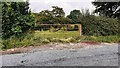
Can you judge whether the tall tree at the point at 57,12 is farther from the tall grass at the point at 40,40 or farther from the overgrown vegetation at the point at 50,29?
the tall grass at the point at 40,40

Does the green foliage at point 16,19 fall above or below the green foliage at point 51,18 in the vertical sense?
above

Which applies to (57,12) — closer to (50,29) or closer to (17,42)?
(50,29)

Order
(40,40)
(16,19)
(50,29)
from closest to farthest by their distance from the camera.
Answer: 1. (40,40)
2. (16,19)
3. (50,29)

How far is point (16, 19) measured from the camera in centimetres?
1381

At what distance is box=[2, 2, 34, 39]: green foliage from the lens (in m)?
13.5

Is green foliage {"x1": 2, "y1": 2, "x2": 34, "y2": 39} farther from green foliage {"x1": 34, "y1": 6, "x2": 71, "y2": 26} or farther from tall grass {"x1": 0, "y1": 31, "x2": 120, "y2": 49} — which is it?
green foliage {"x1": 34, "y1": 6, "x2": 71, "y2": 26}

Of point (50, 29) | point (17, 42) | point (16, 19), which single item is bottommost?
point (50, 29)

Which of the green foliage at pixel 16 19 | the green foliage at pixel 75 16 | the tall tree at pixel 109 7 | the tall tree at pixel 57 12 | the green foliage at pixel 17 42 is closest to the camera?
the green foliage at pixel 17 42

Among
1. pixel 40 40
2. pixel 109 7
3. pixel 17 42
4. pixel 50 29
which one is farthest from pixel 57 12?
pixel 17 42

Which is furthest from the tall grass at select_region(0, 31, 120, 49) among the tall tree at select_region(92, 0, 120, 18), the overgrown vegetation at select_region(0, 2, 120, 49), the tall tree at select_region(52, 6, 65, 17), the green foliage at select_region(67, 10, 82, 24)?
the tall tree at select_region(52, 6, 65, 17)

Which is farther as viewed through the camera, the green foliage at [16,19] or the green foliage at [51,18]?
the green foliage at [51,18]

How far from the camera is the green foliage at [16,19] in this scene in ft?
44.1

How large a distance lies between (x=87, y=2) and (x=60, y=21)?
1.88m

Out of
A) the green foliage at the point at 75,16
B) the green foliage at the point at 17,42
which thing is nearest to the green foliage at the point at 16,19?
the green foliage at the point at 17,42
